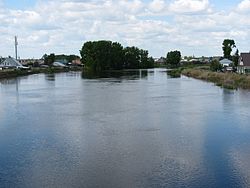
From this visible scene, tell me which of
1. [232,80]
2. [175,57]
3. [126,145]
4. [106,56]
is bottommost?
[126,145]

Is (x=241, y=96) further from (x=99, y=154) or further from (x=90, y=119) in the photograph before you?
(x=99, y=154)

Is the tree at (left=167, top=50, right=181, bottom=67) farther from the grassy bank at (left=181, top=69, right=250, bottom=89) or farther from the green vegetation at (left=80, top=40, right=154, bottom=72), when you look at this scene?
the grassy bank at (left=181, top=69, right=250, bottom=89)

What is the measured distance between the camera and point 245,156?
6.29 meters

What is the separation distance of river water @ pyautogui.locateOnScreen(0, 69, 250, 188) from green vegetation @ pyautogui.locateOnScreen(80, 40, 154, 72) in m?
35.2

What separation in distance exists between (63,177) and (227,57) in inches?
1743

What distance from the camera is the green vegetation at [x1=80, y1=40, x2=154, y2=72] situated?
47656 millimetres

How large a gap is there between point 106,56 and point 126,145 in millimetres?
41241

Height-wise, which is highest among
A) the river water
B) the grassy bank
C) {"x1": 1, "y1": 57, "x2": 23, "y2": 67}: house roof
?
{"x1": 1, "y1": 57, "x2": 23, "y2": 67}: house roof

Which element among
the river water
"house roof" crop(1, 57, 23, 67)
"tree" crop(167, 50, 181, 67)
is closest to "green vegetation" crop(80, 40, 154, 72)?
"house roof" crop(1, 57, 23, 67)

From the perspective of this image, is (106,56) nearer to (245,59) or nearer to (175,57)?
(245,59)

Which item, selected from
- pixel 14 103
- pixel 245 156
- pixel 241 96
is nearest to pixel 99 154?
pixel 245 156

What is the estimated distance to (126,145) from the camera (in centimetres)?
710

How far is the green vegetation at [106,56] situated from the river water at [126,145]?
3525cm

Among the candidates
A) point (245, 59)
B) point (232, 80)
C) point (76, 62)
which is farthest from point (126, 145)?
point (76, 62)
